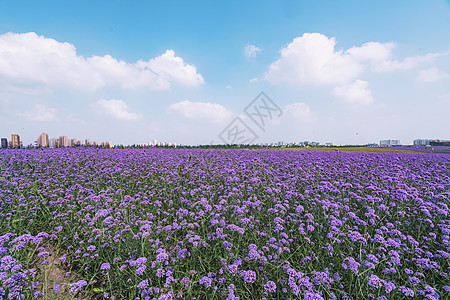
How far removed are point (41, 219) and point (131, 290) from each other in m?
3.22

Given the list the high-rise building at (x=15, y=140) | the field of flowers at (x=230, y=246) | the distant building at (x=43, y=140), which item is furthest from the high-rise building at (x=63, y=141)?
the field of flowers at (x=230, y=246)

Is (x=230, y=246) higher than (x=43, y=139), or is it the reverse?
(x=43, y=139)

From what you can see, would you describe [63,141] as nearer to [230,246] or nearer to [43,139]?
[43,139]

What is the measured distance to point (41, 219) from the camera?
410cm

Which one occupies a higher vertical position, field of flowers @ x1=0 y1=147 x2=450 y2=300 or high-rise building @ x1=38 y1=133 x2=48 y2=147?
high-rise building @ x1=38 y1=133 x2=48 y2=147

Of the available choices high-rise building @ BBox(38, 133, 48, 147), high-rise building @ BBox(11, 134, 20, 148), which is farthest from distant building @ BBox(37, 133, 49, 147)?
high-rise building @ BBox(11, 134, 20, 148)

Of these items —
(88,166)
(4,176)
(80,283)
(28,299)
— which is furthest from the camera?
(88,166)

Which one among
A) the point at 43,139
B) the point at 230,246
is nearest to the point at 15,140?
the point at 43,139

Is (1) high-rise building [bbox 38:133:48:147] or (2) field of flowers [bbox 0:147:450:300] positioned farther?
(1) high-rise building [bbox 38:133:48:147]

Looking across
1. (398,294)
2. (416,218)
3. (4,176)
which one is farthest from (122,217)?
(416,218)

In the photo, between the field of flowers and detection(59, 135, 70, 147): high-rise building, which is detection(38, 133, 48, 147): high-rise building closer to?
detection(59, 135, 70, 147): high-rise building

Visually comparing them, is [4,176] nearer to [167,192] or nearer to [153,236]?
[167,192]

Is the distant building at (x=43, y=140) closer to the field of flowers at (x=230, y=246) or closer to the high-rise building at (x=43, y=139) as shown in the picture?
the high-rise building at (x=43, y=139)

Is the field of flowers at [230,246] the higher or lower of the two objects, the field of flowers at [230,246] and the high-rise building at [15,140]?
the lower
